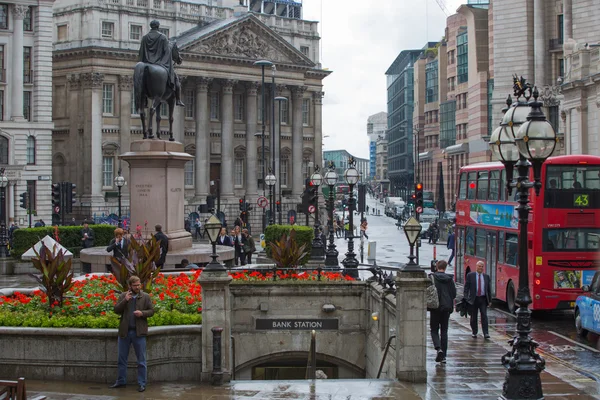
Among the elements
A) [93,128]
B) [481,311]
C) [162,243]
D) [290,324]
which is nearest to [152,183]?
[162,243]

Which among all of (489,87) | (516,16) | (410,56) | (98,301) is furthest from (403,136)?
(98,301)

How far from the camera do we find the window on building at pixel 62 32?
8334cm

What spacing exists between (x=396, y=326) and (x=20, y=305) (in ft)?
22.4

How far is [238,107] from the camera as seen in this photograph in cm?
8981

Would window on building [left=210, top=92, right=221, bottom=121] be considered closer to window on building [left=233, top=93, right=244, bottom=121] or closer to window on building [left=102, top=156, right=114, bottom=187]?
window on building [left=233, top=93, right=244, bottom=121]

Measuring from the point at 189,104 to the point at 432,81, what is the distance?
5047 centimetres

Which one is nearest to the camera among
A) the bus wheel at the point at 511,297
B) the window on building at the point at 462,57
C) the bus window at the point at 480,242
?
the bus wheel at the point at 511,297

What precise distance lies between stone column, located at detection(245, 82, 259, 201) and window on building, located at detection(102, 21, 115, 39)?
43.7 ft

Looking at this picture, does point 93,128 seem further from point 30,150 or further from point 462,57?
point 462,57

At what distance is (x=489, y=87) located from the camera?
Result: 8694 cm

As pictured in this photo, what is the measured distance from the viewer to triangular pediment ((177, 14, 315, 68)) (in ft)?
277

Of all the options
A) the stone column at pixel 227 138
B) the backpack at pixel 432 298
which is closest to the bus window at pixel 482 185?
the backpack at pixel 432 298

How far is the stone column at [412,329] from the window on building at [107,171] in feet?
221

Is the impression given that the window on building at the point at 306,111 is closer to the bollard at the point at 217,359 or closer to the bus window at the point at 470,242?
the bus window at the point at 470,242
